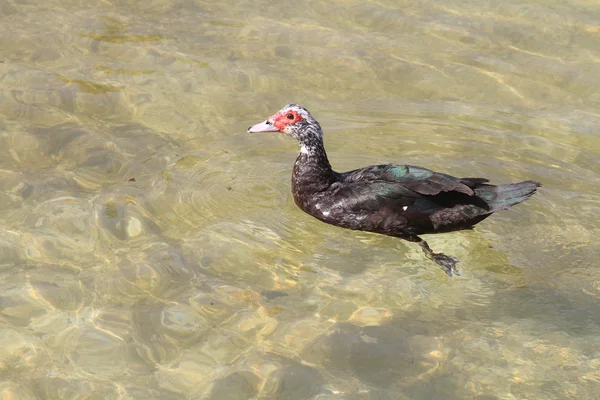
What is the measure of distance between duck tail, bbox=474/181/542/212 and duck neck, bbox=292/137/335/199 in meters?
1.40

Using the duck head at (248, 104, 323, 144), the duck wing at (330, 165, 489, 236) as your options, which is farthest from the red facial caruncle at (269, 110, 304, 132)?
the duck wing at (330, 165, 489, 236)

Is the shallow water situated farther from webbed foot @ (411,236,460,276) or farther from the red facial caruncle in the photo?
the red facial caruncle

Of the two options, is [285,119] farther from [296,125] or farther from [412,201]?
[412,201]

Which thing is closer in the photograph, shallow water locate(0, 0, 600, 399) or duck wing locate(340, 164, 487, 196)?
shallow water locate(0, 0, 600, 399)

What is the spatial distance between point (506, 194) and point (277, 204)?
7.01ft

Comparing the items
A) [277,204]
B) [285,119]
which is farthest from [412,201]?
[285,119]

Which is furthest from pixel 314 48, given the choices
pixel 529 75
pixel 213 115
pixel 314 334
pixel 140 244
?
pixel 314 334

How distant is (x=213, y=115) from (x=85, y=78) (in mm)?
1637

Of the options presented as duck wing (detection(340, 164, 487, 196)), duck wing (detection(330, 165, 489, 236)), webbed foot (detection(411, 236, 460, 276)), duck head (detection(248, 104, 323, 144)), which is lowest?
webbed foot (detection(411, 236, 460, 276))

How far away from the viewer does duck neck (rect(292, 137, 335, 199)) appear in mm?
7516

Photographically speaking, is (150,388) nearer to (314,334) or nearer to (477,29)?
(314,334)

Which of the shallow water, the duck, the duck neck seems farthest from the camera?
the duck neck

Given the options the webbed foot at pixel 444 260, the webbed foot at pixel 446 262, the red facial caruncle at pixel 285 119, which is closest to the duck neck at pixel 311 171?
the red facial caruncle at pixel 285 119

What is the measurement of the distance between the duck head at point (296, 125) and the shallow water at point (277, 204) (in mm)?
568
